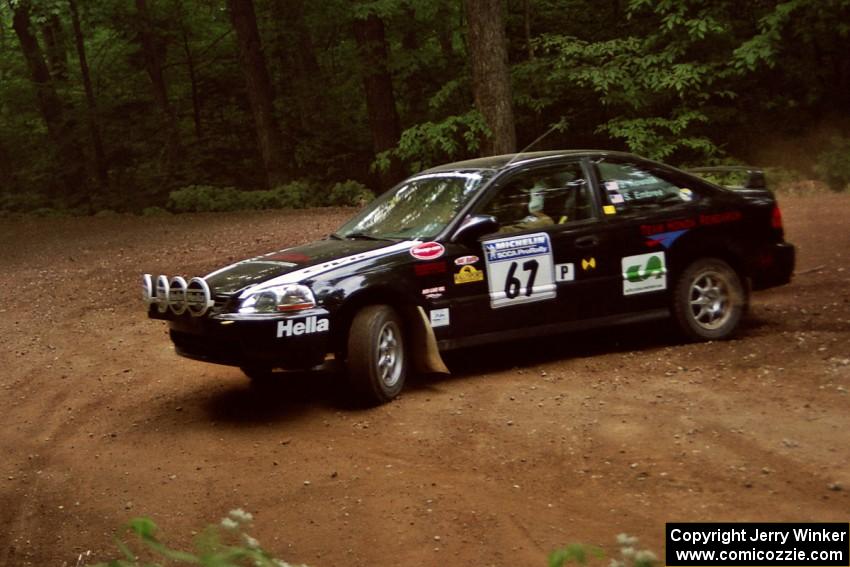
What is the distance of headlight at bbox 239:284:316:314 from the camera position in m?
6.86

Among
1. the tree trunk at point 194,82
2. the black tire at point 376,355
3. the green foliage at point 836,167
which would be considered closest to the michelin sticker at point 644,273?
the black tire at point 376,355

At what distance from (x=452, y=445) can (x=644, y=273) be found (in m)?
2.83

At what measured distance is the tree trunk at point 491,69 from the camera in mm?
14133

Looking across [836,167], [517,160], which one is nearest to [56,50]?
[836,167]

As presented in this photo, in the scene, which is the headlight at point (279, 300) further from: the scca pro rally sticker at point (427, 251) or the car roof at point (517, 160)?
the car roof at point (517, 160)

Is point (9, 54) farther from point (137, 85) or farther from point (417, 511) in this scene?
point (417, 511)

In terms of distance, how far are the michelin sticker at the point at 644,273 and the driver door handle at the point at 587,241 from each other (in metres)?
0.33

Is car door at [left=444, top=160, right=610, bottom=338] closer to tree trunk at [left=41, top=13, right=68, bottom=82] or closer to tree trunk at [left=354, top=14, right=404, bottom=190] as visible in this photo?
tree trunk at [left=354, top=14, right=404, bottom=190]

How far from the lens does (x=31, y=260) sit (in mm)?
15812

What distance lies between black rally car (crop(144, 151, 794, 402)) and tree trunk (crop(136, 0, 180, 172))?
21073 millimetres

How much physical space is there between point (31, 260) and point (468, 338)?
1057 centimetres

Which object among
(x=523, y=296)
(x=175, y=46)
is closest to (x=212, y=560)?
(x=523, y=296)

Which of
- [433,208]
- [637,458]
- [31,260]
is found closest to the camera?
[637,458]

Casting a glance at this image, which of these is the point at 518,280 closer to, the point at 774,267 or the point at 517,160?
the point at 517,160
